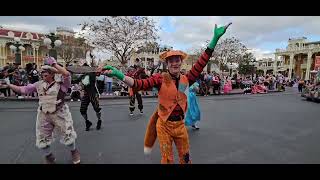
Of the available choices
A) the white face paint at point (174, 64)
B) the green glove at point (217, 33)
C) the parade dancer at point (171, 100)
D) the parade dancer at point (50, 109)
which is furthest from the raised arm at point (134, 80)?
the parade dancer at point (50, 109)

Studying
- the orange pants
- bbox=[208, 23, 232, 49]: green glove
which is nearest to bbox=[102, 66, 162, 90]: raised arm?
the orange pants

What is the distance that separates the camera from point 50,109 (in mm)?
4430

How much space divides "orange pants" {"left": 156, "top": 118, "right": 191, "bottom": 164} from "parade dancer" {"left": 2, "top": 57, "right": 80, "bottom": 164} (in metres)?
1.69

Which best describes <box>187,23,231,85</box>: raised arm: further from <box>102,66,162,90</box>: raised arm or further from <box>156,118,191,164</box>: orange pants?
<box>156,118,191,164</box>: orange pants

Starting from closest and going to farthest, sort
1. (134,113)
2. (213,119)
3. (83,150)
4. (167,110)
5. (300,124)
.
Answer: (167,110), (83,150), (300,124), (213,119), (134,113)

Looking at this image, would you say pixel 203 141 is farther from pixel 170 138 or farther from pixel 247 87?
pixel 247 87

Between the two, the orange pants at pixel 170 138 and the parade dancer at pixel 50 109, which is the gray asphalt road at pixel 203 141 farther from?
the orange pants at pixel 170 138

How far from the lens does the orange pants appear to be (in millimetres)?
3459

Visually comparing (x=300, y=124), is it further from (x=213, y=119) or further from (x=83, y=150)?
(x=83, y=150)

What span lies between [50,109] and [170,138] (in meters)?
1.99

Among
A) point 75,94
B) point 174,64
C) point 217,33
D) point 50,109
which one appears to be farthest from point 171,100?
point 75,94

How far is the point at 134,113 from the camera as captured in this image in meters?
10.1
